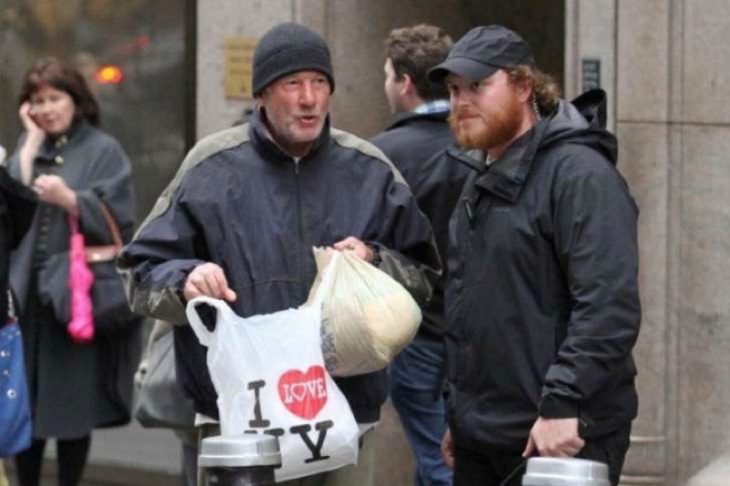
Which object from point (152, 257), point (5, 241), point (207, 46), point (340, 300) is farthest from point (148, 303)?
point (207, 46)

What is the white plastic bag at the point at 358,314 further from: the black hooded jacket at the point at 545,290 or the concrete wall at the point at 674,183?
the concrete wall at the point at 674,183

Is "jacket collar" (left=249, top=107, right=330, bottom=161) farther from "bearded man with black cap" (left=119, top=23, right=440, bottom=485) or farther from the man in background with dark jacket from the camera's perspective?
the man in background with dark jacket

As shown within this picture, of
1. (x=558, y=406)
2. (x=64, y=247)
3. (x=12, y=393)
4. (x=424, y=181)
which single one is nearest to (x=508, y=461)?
(x=558, y=406)

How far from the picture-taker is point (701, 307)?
8469 mm

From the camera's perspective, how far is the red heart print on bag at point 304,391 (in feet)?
17.7

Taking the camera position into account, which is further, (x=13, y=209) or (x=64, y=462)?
(x=64, y=462)

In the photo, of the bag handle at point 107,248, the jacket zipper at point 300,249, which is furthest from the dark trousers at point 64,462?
the jacket zipper at point 300,249

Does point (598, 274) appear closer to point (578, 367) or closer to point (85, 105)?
point (578, 367)

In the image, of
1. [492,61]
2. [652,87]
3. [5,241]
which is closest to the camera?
[492,61]

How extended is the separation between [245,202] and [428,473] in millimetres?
2334

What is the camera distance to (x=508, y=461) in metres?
5.56

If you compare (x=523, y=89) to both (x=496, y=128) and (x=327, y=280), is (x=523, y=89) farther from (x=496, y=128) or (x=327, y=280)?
(x=327, y=280)

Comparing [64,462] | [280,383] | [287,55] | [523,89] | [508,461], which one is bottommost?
[64,462]

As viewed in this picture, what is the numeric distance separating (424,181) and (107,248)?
2.01 metres
